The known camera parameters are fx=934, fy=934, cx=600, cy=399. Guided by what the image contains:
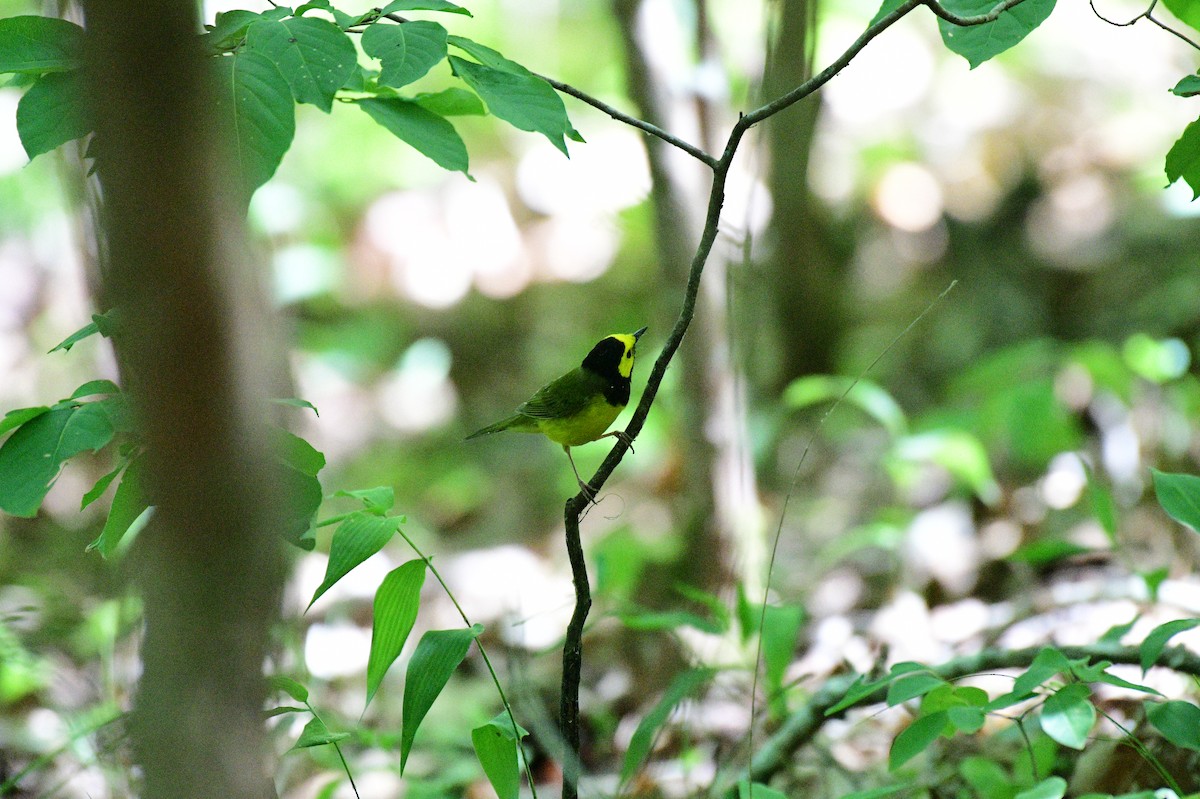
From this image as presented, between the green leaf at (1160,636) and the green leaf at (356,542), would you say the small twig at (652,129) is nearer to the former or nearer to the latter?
the green leaf at (356,542)

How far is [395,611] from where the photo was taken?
5.93 feet

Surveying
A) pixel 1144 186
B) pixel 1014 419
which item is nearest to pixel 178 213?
pixel 1014 419

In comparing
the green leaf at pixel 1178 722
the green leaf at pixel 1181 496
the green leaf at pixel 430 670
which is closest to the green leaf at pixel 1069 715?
the green leaf at pixel 1178 722

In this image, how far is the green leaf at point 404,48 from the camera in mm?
1384

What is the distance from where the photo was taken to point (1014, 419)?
4270 millimetres

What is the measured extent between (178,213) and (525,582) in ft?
14.6

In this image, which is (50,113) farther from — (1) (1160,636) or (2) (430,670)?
(1) (1160,636)

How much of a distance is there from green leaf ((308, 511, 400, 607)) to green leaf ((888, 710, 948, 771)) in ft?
3.46

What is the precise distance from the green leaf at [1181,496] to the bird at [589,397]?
1.47 metres

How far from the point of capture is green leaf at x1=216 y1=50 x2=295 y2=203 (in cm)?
138

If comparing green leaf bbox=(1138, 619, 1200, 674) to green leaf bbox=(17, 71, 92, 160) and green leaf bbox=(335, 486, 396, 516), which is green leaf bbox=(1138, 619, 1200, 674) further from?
green leaf bbox=(17, 71, 92, 160)

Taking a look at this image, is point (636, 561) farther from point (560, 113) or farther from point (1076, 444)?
point (560, 113)

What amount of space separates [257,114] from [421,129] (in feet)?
1.18

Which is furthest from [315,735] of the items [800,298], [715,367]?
[800,298]
